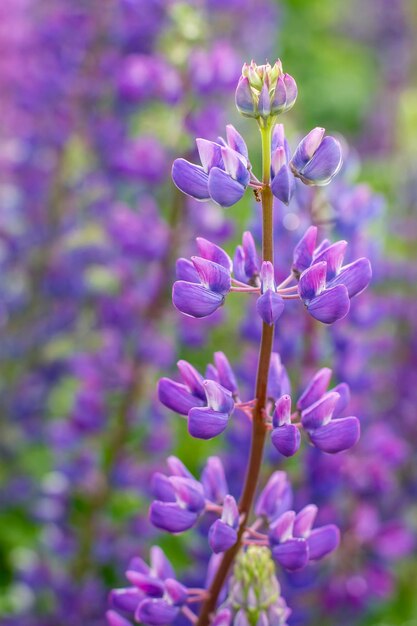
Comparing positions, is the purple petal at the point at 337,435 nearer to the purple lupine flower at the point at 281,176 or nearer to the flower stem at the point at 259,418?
the flower stem at the point at 259,418

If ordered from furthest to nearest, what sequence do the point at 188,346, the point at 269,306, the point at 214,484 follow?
the point at 188,346 → the point at 214,484 → the point at 269,306

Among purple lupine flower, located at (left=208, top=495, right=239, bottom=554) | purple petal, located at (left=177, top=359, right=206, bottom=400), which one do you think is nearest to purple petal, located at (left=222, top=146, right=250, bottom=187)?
purple petal, located at (left=177, top=359, right=206, bottom=400)

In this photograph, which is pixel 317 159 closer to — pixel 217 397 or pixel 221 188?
pixel 221 188

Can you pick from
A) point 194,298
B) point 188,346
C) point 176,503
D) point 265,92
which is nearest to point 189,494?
point 176,503

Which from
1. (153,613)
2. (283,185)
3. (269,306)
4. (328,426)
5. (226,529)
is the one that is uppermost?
(283,185)

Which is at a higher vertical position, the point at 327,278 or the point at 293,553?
the point at 327,278

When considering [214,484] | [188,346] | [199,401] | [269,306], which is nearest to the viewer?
[269,306]

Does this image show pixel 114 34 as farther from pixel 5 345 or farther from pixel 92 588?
pixel 92 588

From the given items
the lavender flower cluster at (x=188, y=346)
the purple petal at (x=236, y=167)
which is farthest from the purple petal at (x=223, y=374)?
the purple petal at (x=236, y=167)
